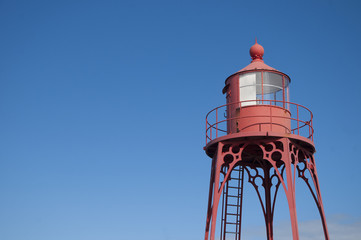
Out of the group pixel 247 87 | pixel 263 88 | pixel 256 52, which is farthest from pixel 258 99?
pixel 256 52

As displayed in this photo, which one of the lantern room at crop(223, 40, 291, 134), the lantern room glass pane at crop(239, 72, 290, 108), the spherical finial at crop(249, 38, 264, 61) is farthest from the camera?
the spherical finial at crop(249, 38, 264, 61)

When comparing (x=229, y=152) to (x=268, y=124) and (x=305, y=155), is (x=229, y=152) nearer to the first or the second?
(x=268, y=124)

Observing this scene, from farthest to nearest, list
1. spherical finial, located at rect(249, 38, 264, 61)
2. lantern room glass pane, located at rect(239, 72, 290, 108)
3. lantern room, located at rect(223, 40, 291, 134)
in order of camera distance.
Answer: spherical finial, located at rect(249, 38, 264, 61), lantern room glass pane, located at rect(239, 72, 290, 108), lantern room, located at rect(223, 40, 291, 134)

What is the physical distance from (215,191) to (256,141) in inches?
104

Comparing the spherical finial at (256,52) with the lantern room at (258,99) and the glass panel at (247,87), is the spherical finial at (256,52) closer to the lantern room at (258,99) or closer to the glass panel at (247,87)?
the lantern room at (258,99)

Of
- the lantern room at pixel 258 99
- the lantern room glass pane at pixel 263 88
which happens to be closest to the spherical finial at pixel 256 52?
the lantern room at pixel 258 99

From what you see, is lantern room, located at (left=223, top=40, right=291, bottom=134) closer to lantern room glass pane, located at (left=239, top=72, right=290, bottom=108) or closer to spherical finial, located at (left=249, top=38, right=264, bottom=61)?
lantern room glass pane, located at (left=239, top=72, right=290, bottom=108)

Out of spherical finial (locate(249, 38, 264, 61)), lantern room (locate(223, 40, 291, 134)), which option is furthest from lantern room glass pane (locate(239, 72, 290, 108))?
spherical finial (locate(249, 38, 264, 61))

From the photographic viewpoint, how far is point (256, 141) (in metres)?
23.9

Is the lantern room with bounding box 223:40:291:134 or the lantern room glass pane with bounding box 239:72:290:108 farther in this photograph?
the lantern room glass pane with bounding box 239:72:290:108

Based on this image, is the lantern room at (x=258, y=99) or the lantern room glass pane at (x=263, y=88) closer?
the lantern room at (x=258, y=99)

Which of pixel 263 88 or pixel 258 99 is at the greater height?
pixel 263 88

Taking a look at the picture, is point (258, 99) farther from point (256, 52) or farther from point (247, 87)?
point (256, 52)

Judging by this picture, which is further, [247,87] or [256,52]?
[256,52]
